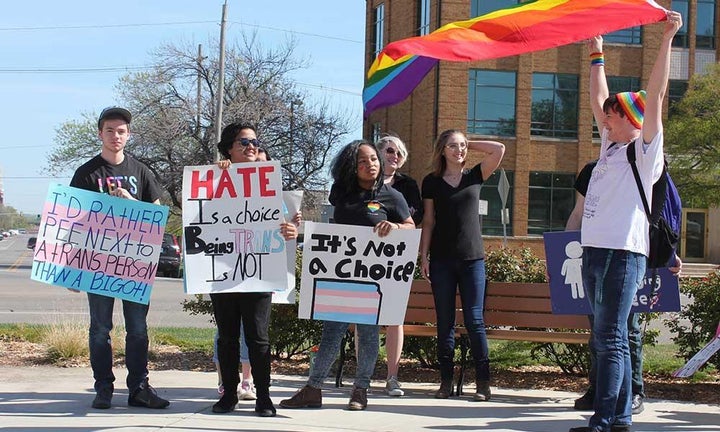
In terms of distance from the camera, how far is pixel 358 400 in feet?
22.8

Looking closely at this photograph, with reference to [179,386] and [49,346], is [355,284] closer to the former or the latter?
[179,386]

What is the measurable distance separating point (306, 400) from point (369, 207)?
58.3 inches

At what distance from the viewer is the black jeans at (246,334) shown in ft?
21.7

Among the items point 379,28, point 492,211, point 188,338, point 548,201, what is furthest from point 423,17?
point 188,338

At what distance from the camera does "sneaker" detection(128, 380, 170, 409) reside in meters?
6.78

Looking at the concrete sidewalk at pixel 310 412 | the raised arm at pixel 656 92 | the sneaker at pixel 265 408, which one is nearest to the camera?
the raised arm at pixel 656 92

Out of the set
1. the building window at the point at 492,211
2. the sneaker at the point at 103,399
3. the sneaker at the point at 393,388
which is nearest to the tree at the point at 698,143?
the building window at the point at 492,211

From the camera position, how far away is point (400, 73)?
797cm

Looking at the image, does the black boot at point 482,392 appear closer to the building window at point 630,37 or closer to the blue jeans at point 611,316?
the blue jeans at point 611,316

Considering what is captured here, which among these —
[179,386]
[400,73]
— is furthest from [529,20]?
[179,386]

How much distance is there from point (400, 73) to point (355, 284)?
1953mm

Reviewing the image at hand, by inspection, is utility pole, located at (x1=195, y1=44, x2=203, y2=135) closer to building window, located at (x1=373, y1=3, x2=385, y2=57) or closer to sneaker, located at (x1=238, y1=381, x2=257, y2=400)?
building window, located at (x1=373, y1=3, x2=385, y2=57)

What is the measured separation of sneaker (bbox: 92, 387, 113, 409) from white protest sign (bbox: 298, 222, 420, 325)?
1467mm

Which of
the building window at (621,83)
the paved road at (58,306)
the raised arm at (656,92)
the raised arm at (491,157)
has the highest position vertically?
the building window at (621,83)
